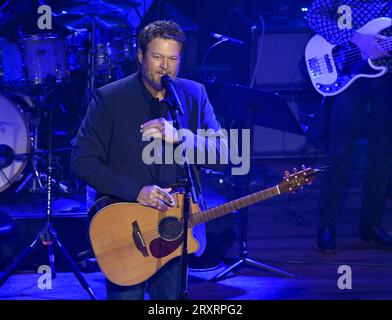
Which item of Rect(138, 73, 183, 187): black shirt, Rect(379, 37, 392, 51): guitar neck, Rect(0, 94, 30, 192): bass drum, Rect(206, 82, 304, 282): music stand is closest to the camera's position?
Rect(138, 73, 183, 187): black shirt

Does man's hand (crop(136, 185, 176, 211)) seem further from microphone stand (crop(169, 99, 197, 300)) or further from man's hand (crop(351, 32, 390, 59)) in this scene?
man's hand (crop(351, 32, 390, 59))

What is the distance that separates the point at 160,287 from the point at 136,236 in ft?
1.02

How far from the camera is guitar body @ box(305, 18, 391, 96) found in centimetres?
520

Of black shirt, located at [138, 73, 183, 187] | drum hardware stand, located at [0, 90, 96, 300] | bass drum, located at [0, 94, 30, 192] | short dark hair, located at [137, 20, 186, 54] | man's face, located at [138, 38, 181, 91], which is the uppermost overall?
short dark hair, located at [137, 20, 186, 54]

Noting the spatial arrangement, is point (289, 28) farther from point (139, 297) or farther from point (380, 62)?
point (139, 297)

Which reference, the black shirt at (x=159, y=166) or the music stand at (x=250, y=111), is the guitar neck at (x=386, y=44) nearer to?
the music stand at (x=250, y=111)

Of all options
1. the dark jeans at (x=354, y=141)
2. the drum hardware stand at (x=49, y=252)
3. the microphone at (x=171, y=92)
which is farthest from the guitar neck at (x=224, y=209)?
the dark jeans at (x=354, y=141)

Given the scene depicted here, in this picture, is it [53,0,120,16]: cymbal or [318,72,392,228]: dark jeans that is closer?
[318,72,392,228]: dark jeans

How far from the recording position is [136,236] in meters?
3.73

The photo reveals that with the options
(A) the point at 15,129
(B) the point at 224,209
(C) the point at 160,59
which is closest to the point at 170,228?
(B) the point at 224,209

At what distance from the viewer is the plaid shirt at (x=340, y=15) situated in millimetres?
5199

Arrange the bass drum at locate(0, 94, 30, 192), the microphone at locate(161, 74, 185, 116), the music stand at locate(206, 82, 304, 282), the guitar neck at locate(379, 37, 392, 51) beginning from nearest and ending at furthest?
the microphone at locate(161, 74, 185, 116)
the music stand at locate(206, 82, 304, 282)
the guitar neck at locate(379, 37, 392, 51)
the bass drum at locate(0, 94, 30, 192)

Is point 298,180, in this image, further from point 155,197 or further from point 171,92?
point 171,92

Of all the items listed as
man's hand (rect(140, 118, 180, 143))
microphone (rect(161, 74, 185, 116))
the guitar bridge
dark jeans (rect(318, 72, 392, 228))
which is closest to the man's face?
microphone (rect(161, 74, 185, 116))
